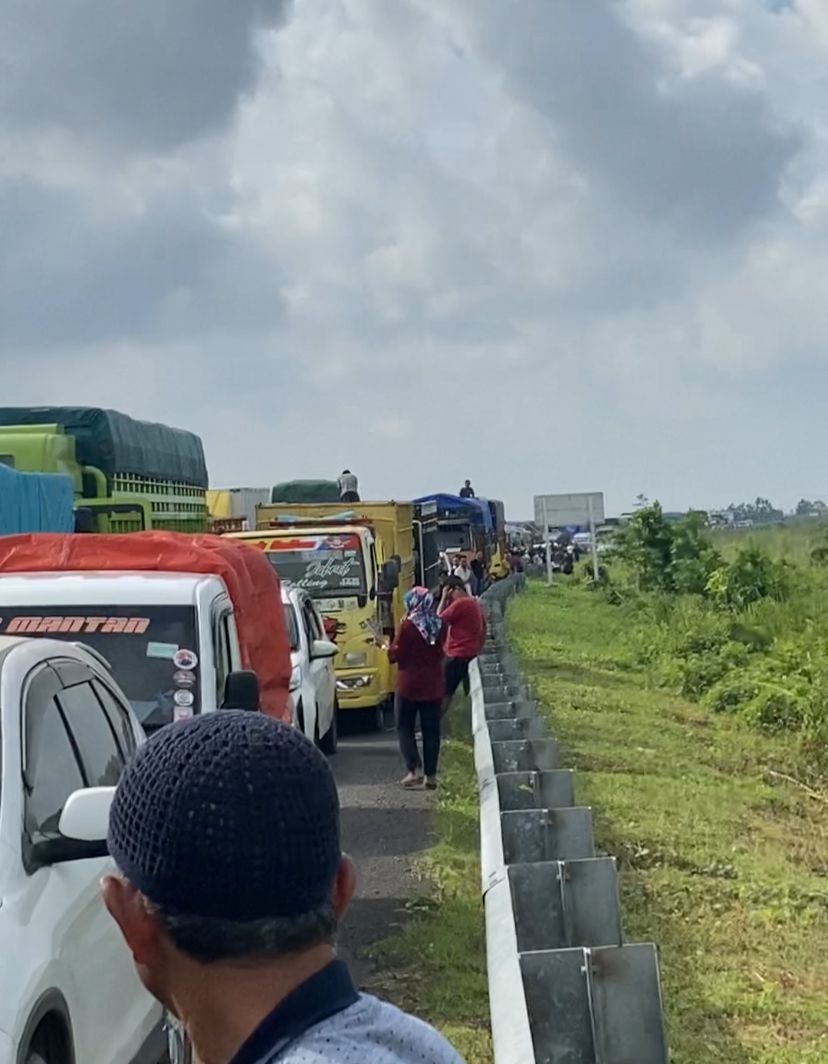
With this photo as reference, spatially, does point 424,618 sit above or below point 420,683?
above

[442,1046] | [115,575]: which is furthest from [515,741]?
[442,1046]

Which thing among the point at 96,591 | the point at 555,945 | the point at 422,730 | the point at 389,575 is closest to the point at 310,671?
the point at 422,730

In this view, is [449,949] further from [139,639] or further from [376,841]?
[376,841]

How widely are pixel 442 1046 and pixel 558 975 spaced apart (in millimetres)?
2922

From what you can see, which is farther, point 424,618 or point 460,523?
point 460,523

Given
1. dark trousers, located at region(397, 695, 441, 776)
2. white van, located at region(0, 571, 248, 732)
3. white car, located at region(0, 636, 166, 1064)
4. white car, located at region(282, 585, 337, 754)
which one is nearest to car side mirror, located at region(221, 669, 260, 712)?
white van, located at region(0, 571, 248, 732)

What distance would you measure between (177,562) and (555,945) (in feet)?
14.5

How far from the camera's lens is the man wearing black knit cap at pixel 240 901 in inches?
71.1

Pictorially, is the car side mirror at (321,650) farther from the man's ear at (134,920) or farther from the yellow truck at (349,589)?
the man's ear at (134,920)

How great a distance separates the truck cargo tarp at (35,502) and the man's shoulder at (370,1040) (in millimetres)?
11183

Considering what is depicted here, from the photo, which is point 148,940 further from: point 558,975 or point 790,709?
point 790,709

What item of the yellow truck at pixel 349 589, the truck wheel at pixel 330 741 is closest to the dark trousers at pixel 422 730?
the truck wheel at pixel 330 741

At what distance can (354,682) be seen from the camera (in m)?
19.7

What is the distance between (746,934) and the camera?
8594 millimetres
